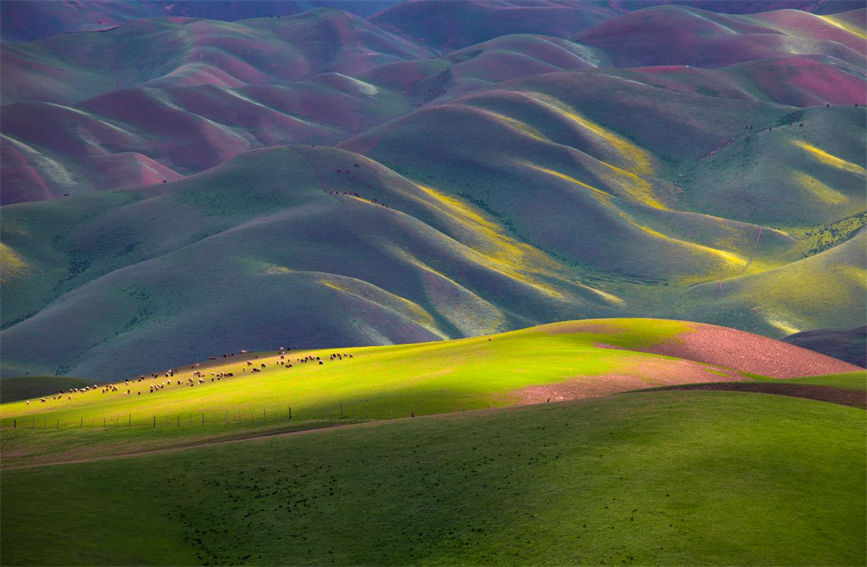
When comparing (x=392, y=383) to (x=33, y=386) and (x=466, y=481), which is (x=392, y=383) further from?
(x=33, y=386)

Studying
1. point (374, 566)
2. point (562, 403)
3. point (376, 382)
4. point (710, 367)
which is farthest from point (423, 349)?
point (374, 566)

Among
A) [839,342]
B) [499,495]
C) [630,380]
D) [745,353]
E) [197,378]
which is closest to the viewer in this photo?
[499,495]

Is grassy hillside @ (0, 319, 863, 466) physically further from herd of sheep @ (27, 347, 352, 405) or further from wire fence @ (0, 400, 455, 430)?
herd of sheep @ (27, 347, 352, 405)

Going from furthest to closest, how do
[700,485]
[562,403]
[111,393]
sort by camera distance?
[111,393] → [562,403] → [700,485]

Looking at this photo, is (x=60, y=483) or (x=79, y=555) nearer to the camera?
(x=79, y=555)

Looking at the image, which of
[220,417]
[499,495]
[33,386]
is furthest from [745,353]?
[33,386]

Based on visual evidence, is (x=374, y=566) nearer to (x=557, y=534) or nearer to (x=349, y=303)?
(x=557, y=534)

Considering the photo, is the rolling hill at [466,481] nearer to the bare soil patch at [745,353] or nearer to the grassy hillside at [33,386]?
the bare soil patch at [745,353]

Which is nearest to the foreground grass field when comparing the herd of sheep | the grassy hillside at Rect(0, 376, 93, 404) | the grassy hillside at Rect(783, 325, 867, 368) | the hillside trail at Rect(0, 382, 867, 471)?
the hillside trail at Rect(0, 382, 867, 471)

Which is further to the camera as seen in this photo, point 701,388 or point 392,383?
point 392,383
